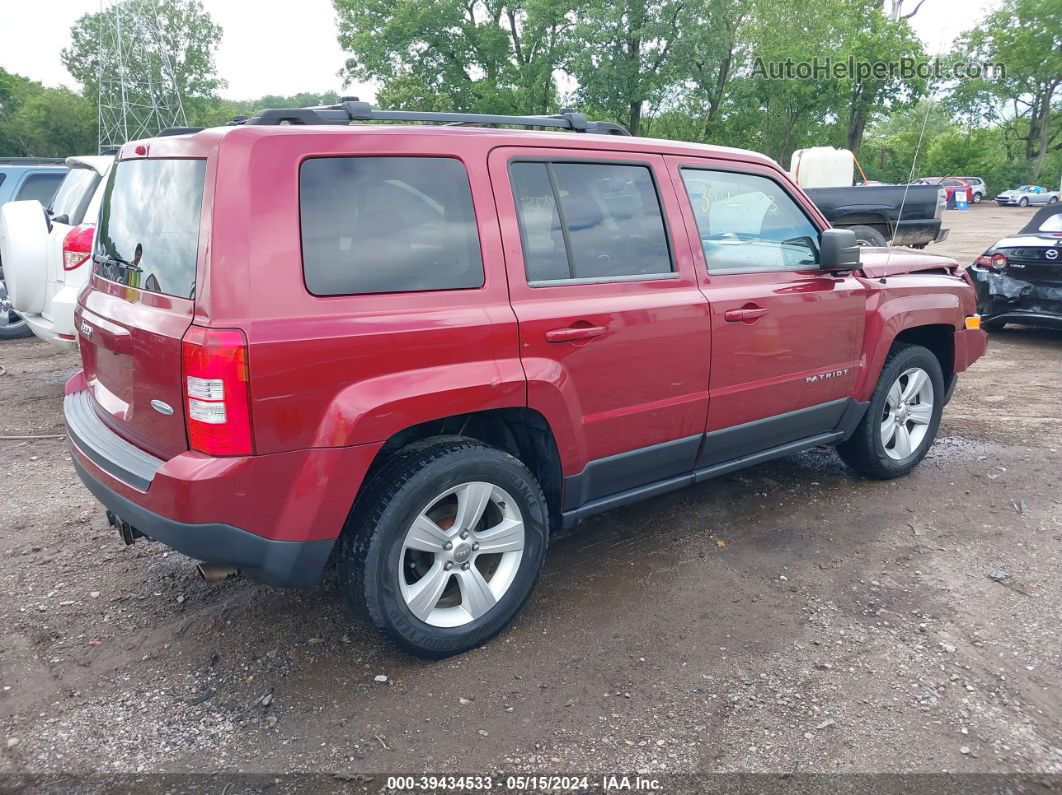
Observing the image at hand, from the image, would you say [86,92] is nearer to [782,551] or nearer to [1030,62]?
[1030,62]

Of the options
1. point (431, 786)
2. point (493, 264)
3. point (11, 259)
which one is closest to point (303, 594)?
point (431, 786)

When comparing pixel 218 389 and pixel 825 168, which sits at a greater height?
pixel 825 168

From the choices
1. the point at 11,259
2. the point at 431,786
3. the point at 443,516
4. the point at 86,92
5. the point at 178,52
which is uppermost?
the point at 178,52

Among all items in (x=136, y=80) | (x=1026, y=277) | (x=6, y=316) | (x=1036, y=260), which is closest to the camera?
(x=1036, y=260)

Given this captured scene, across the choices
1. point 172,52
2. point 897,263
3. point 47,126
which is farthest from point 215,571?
point 172,52

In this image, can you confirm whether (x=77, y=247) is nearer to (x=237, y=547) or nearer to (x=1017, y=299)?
(x=237, y=547)

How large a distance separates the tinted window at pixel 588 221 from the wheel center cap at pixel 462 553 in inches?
40.2

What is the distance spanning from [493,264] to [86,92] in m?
67.8

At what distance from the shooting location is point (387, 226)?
267 cm

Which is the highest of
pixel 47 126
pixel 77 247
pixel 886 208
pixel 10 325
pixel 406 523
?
pixel 47 126

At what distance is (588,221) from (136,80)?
5700 centimetres

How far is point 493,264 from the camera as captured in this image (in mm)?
2863

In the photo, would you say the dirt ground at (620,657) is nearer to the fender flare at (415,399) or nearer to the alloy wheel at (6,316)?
the fender flare at (415,399)

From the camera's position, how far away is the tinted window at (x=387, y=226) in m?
2.53
